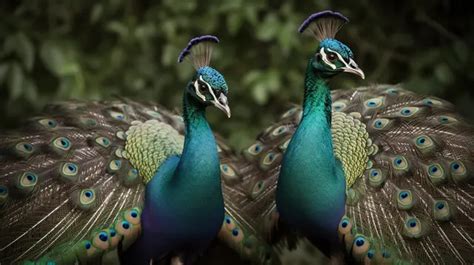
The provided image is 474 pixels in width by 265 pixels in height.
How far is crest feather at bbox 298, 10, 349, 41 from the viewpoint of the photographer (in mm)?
3035

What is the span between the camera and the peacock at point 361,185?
303 centimetres

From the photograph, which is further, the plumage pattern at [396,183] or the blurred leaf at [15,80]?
the blurred leaf at [15,80]

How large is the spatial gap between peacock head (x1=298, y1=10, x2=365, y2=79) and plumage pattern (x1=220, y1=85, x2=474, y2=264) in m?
0.44

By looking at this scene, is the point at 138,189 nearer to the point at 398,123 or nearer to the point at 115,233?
the point at 115,233

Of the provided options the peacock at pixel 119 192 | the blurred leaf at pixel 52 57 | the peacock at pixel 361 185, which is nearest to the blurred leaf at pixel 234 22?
the blurred leaf at pixel 52 57

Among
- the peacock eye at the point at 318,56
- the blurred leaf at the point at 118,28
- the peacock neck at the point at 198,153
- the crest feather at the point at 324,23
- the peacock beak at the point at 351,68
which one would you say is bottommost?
the blurred leaf at the point at 118,28

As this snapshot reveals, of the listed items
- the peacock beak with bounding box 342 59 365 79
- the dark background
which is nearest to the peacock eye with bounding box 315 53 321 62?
the peacock beak with bounding box 342 59 365 79

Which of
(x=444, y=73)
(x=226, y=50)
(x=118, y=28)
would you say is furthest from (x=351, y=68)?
(x=118, y=28)

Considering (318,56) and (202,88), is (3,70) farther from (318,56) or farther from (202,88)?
(318,56)

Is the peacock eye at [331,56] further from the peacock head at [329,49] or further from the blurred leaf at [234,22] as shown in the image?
the blurred leaf at [234,22]

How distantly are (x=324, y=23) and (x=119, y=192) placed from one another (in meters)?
1.07

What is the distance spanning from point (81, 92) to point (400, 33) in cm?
220

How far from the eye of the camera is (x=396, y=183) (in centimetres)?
319

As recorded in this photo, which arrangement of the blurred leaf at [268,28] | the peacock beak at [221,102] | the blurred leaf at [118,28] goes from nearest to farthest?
the peacock beak at [221,102] < the blurred leaf at [268,28] < the blurred leaf at [118,28]
